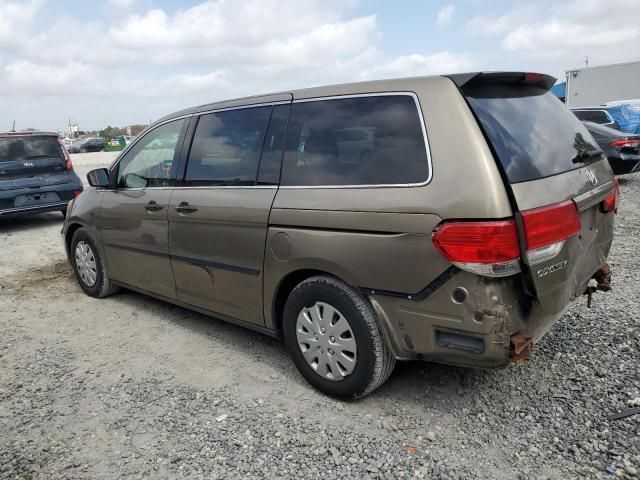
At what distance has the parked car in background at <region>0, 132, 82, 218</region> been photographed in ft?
28.5

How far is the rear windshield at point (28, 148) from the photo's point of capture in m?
8.79

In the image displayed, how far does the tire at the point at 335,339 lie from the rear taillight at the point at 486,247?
0.65 metres

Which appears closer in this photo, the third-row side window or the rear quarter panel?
the rear quarter panel

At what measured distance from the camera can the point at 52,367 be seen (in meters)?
3.66

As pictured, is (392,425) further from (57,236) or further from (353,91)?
(57,236)

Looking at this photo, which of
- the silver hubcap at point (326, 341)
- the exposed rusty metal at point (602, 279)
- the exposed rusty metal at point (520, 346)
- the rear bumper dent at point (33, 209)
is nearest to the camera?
the exposed rusty metal at point (520, 346)

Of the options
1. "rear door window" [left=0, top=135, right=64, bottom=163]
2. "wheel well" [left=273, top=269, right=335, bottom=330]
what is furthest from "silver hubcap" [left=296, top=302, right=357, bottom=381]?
"rear door window" [left=0, top=135, right=64, bottom=163]

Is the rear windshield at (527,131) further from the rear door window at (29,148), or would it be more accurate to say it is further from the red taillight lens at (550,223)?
the rear door window at (29,148)

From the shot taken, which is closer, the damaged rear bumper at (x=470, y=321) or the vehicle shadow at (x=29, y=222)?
the damaged rear bumper at (x=470, y=321)

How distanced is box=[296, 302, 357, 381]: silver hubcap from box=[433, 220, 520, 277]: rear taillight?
2.73ft

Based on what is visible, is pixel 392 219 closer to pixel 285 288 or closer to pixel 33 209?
pixel 285 288

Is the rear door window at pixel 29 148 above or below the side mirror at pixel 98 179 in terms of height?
above

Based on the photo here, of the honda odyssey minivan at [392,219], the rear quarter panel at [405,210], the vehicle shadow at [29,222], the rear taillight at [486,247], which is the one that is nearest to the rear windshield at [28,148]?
the vehicle shadow at [29,222]

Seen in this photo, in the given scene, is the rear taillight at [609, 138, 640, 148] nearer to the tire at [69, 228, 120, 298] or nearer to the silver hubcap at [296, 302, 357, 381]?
the silver hubcap at [296, 302, 357, 381]
